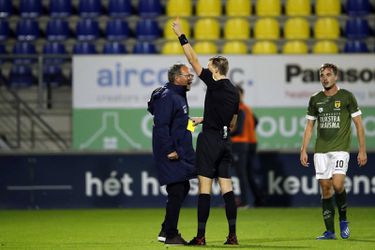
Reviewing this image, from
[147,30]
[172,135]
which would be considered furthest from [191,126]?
[147,30]

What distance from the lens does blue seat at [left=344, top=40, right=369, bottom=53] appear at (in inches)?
824

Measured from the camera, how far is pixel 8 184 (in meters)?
17.3

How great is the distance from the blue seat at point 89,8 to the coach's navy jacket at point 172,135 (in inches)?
445

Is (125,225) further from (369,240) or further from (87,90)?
(87,90)

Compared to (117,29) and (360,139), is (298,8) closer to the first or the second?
(117,29)

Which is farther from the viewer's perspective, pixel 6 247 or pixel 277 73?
pixel 277 73

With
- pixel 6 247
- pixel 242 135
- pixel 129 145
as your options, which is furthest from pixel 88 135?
pixel 6 247

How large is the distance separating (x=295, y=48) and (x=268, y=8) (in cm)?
136

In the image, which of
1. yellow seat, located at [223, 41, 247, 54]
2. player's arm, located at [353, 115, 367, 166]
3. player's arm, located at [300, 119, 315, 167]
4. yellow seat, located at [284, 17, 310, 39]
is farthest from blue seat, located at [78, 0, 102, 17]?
player's arm, located at [353, 115, 367, 166]

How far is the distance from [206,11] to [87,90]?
4.24 meters

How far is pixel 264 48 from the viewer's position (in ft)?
67.4

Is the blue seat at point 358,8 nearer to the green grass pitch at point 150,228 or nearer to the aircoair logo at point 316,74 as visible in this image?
the aircoair logo at point 316,74

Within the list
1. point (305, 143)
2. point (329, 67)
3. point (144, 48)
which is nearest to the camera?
point (329, 67)

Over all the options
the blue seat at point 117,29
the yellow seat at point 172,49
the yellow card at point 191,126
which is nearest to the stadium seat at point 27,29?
the blue seat at point 117,29
